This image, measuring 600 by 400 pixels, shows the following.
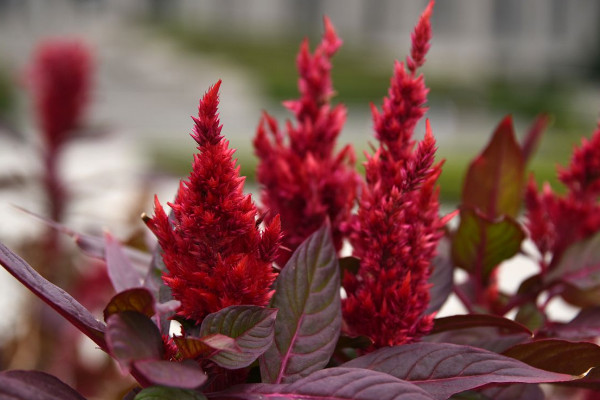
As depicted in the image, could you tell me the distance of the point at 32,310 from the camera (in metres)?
1.37

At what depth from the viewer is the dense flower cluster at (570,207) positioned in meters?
0.49

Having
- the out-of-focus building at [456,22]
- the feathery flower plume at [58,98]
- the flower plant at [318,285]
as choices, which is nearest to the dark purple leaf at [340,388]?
the flower plant at [318,285]

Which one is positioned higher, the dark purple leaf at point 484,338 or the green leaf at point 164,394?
the dark purple leaf at point 484,338

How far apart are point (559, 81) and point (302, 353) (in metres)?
10.7

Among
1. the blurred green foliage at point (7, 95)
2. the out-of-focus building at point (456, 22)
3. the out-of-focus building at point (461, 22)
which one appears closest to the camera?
the blurred green foliage at point (7, 95)

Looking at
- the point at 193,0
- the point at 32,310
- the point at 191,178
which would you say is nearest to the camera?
the point at 191,178

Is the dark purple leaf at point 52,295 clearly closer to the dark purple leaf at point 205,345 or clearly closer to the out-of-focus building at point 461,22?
the dark purple leaf at point 205,345

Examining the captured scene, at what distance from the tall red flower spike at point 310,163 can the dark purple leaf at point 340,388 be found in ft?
0.35

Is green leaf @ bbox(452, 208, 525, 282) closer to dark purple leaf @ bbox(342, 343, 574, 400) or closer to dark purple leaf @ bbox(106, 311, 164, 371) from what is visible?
dark purple leaf @ bbox(342, 343, 574, 400)

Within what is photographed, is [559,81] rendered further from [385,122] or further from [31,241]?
[385,122]

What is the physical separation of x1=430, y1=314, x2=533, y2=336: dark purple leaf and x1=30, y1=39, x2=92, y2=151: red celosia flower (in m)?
1.11

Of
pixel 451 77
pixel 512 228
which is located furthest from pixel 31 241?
pixel 451 77

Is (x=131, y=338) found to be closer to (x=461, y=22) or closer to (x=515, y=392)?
(x=515, y=392)

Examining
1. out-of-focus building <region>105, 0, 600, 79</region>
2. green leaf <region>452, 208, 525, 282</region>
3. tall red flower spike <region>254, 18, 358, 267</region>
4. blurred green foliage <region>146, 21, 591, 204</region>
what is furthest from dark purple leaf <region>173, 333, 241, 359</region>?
out-of-focus building <region>105, 0, 600, 79</region>
